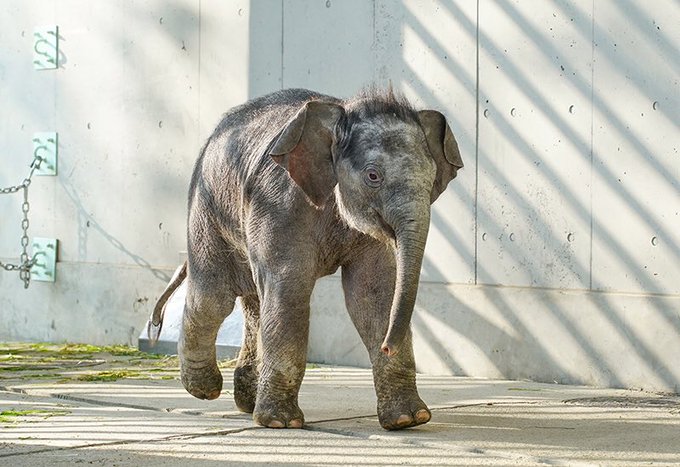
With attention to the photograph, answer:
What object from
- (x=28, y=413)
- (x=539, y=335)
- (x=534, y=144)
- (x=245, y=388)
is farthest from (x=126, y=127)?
(x=245, y=388)

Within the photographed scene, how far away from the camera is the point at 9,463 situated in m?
6.16

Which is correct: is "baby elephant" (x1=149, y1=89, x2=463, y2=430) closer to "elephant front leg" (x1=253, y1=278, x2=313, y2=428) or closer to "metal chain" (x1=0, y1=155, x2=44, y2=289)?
"elephant front leg" (x1=253, y1=278, x2=313, y2=428)

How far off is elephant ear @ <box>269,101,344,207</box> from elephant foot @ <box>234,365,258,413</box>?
1.35 metres

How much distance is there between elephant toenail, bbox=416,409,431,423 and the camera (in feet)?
23.4

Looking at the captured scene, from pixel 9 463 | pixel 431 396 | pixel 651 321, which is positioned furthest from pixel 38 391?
pixel 651 321

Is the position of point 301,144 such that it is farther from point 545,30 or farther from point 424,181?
point 545,30

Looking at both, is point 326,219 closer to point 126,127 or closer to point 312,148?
point 312,148

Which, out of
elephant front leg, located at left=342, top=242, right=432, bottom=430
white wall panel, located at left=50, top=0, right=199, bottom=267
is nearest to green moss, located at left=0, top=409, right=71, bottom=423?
elephant front leg, located at left=342, top=242, right=432, bottom=430

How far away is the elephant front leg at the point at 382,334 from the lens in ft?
23.4

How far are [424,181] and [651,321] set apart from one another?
304 centimetres

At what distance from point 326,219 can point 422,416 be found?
1.05m

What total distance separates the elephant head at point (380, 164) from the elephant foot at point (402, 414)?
86cm

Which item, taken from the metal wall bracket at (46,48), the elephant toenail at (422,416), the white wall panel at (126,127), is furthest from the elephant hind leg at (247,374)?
the metal wall bracket at (46,48)

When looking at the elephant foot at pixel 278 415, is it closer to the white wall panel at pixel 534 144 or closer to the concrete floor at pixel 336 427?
the concrete floor at pixel 336 427
